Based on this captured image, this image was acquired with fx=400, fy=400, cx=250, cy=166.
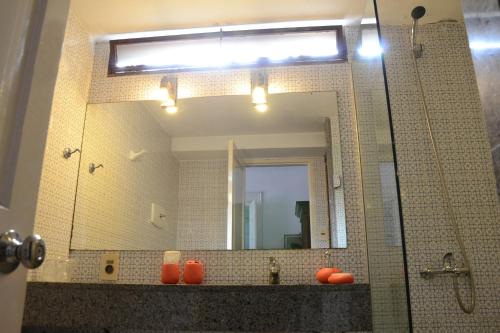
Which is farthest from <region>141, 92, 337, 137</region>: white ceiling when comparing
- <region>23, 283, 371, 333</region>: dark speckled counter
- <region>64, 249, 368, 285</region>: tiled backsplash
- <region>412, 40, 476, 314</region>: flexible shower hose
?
<region>23, 283, 371, 333</region>: dark speckled counter

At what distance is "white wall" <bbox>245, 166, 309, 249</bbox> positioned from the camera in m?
2.03

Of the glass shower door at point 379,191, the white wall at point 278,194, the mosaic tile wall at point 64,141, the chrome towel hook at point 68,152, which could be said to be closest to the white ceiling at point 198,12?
the mosaic tile wall at point 64,141

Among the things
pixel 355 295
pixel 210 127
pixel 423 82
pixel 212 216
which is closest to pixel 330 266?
pixel 355 295

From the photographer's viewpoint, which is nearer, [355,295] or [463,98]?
[355,295]

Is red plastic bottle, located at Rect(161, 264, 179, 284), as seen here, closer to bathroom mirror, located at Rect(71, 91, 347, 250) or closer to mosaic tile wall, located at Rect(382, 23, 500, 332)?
bathroom mirror, located at Rect(71, 91, 347, 250)

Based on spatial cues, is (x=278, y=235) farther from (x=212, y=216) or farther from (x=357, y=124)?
(x=357, y=124)

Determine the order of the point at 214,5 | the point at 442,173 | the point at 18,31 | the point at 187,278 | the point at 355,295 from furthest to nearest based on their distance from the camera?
1. the point at 214,5
2. the point at 442,173
3. the point at 187,278
4. the point at 355,295
5. the point at 18,31

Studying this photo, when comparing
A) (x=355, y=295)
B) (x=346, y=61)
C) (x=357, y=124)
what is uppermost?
(x=346, y=61)

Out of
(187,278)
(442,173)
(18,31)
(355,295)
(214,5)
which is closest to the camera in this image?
(18,31)

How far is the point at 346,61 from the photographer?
2273 millimetres

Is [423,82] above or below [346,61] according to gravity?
below

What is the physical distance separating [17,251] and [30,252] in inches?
0.9

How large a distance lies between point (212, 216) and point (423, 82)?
1.36 metres

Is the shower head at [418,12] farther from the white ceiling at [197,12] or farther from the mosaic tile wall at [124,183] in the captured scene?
the mosaic tile wall at [124,183]
